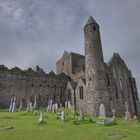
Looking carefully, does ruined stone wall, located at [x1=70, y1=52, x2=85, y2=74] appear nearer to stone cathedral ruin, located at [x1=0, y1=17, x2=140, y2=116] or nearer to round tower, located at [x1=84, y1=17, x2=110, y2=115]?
stone cathedral ruin, located at [x1=0, y1=17, x2=140, y2=116]

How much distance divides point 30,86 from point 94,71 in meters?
14.8

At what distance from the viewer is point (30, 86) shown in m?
40.1

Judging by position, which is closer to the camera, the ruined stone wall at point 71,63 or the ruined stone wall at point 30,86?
the ruined stone wall at point 30,86

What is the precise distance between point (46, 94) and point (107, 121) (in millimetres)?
23244

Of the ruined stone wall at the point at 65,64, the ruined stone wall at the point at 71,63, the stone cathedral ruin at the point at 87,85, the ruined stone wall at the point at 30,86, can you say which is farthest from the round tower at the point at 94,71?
the ruined stone wall at the point at 65,64

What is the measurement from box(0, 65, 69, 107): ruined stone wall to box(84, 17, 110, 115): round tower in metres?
10.9

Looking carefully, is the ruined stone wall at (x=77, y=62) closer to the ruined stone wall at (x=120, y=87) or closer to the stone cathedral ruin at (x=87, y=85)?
the stone cathedral ruin at (x=87, y=85)

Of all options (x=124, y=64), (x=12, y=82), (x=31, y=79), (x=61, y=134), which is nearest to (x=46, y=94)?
(x=31, y=79)

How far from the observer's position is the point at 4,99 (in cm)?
3631

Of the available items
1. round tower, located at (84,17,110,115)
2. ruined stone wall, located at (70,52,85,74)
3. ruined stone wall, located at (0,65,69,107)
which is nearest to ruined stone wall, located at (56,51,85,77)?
ruined stone wall, located at (70,52,85,74)

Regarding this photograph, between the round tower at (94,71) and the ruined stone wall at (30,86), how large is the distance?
10.9 metres

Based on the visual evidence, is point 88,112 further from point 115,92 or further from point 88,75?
point 115,92

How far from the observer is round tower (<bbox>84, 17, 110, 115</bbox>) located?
3338 cm

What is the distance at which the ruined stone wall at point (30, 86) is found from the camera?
37.2m
